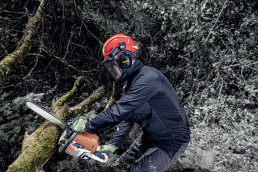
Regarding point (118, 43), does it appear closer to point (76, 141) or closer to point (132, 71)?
point (132, 71)

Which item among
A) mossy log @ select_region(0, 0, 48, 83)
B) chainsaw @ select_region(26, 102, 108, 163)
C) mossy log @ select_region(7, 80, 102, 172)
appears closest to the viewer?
chainsaw @ select_region(26, 102, 108, 163)

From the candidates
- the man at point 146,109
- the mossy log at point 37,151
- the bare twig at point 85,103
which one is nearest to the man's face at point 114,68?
the man at point 146,109

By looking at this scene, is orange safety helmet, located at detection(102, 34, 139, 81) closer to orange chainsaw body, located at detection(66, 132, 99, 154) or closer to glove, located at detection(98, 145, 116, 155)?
orange chainsaw body, located at detection(66, 132, 99, 154)

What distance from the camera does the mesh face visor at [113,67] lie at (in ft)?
7.02

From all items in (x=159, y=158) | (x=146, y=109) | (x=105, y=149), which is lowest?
(x=105, y=149)

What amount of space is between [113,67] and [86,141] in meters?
0.93

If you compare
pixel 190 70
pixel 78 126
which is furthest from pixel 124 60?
pixel 190 70

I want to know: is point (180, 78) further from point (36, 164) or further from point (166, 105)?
point (36, 164)

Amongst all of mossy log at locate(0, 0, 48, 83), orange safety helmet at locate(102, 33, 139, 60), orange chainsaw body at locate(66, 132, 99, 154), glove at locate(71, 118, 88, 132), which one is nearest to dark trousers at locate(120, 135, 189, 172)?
orange chainsaw body at locate(66, 132, 99, 154)

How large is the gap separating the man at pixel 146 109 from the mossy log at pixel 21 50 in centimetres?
184

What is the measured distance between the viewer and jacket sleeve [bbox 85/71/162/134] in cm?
186

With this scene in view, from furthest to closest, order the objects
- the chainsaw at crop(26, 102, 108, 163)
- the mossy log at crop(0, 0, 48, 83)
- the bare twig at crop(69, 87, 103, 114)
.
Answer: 1. the bare twig at crop(69, 87, 103, 114)
2. the mossy log at crop(0, 0, 48, 83)
3. the chainsaw at crop(26, 102, 108, 163)

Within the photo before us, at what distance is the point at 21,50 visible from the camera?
3.34 metres

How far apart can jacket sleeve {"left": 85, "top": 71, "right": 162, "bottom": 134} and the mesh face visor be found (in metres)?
0.36
